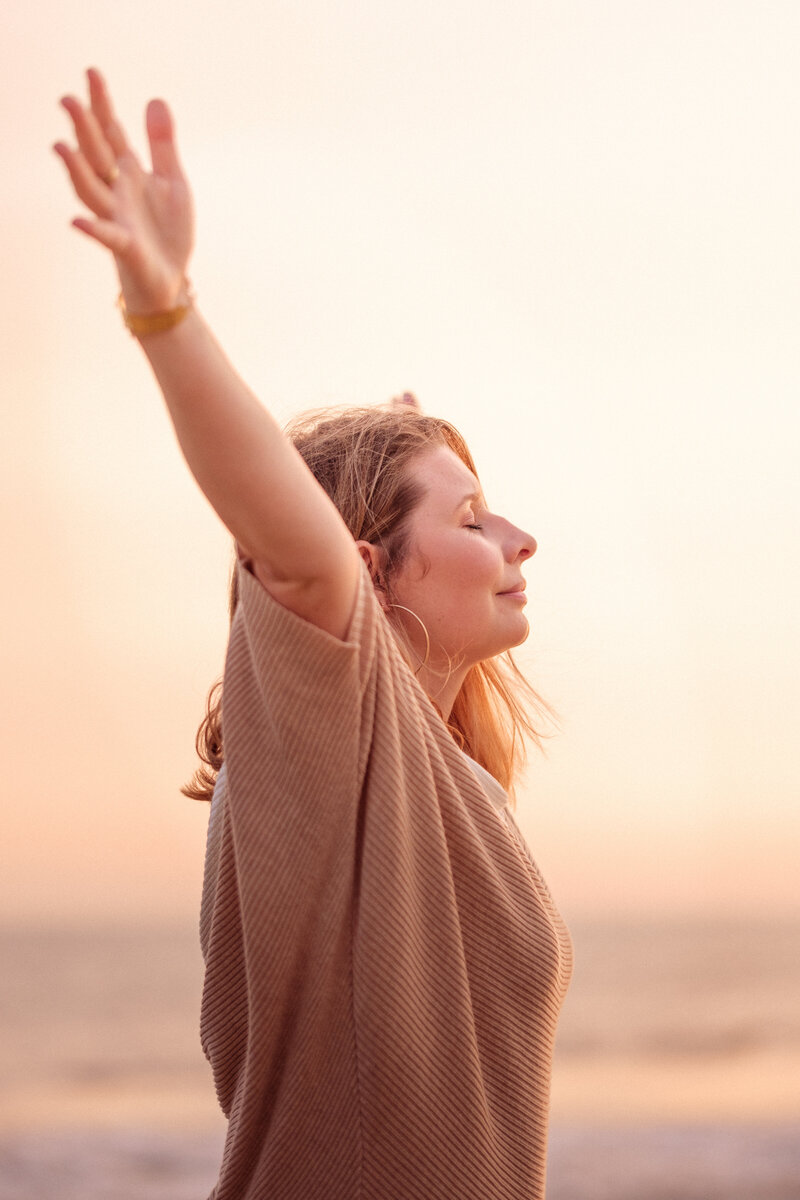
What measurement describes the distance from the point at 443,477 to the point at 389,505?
0.41ft

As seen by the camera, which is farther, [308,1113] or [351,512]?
[351,512]

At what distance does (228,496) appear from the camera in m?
1.36

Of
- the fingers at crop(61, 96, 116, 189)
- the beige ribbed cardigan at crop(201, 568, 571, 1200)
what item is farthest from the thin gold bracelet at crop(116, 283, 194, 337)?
the beige ribbed cardigan at crop(201, 568, 571, 1200)

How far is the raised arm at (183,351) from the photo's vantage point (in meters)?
1.30

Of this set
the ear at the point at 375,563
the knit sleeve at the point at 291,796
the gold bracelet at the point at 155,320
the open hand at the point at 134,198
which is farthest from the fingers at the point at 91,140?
the ear at the point at 375,563

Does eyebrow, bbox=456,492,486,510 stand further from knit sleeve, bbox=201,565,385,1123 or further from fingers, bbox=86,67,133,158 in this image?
fingers, bbox=86,67,133,158

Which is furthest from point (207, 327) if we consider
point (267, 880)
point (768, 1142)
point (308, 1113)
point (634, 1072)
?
point (634, 1072)

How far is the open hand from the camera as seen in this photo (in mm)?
1283

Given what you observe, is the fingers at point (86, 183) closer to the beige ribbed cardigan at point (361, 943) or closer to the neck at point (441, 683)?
the beige ribbed cardigan at point (361, 943)

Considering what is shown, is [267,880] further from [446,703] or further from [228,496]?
[446,703]

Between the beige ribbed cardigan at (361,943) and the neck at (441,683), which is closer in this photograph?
the beige ribbed cardigan at (361,943)

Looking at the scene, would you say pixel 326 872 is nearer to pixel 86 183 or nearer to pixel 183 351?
pixel 183 351

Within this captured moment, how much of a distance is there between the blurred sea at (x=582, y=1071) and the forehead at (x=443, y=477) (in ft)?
28.4

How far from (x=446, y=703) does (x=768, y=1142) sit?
34.3 feet
